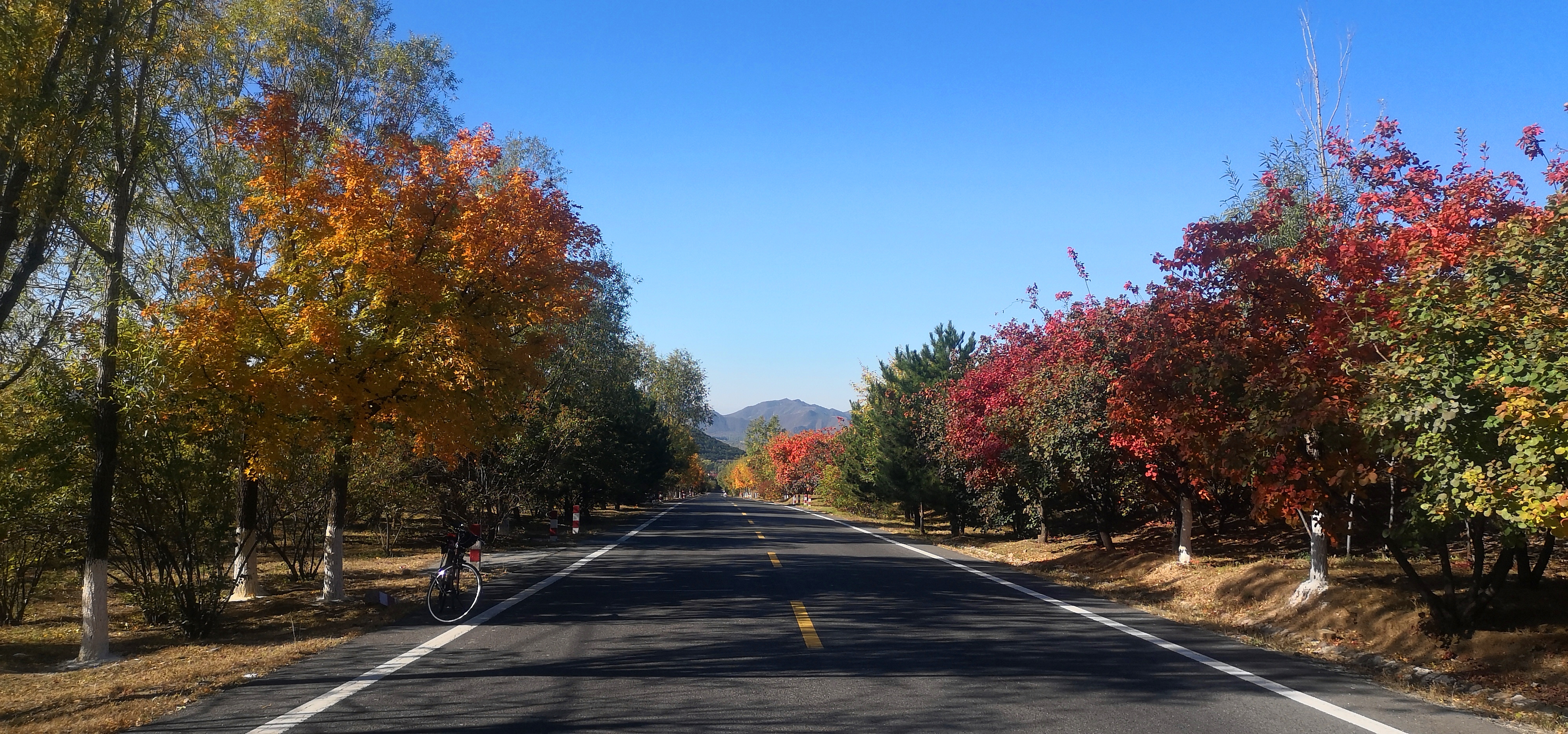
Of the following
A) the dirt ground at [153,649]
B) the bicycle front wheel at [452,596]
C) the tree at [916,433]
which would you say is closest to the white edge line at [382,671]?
the bicycle front wheel at [452,596]

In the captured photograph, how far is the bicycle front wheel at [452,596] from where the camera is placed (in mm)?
10812

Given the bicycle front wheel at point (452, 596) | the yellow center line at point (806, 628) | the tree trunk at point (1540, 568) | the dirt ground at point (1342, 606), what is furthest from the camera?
the bicycle front wheel at point (452, 596)

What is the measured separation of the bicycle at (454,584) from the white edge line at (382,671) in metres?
0.20

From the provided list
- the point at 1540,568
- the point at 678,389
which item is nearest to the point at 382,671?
the point at 1540,568

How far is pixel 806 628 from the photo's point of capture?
10.1 m

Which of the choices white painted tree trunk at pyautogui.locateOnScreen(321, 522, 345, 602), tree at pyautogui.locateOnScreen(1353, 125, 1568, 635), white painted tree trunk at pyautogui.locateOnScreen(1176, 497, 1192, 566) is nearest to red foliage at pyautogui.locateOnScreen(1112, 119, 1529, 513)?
tree at pyautogui.locateOnScreen(1353, 125, 1568, 635)

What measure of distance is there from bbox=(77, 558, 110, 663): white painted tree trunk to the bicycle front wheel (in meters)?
3.08

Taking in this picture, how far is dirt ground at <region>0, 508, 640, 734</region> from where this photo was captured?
692 centimetres

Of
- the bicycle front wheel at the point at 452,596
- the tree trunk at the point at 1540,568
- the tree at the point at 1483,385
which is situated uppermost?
the tree at the point at 1483,385

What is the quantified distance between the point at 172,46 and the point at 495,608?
7432 mm

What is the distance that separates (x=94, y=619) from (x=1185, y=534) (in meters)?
15.5

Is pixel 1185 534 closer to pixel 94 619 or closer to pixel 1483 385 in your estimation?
pixel 1483 385

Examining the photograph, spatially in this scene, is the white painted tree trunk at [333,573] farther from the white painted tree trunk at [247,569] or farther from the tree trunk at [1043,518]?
the tree trunk at [1043,518]

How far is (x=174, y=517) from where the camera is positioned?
1076 cm
